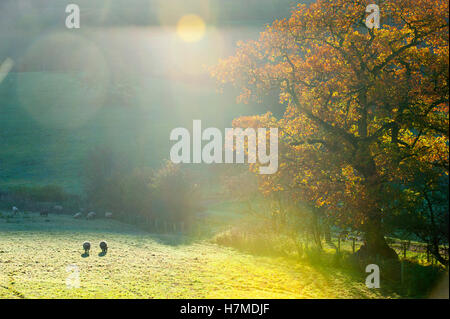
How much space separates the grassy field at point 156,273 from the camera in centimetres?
1539

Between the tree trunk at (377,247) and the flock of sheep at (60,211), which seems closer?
the tree trunk at (377,247)

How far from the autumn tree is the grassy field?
362 centimetres

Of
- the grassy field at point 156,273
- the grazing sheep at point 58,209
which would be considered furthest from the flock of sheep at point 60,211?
the grassy field at point 156,273

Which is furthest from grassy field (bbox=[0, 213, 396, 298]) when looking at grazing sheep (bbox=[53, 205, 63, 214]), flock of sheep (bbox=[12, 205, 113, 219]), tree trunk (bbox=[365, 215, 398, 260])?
grazing sheep (bbox=[53, 205, 63, 214])

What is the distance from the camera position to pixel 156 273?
61.5 feet

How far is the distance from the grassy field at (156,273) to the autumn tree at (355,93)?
11.9 ft

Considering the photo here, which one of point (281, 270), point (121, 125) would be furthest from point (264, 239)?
point (121, 125)

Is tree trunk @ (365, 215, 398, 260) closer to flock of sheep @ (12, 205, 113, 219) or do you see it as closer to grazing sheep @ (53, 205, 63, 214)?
flock of sheep @ (12, 205, 113, 219)

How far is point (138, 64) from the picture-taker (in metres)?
137

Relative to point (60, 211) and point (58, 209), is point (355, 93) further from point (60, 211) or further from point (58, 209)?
point (58, 209)

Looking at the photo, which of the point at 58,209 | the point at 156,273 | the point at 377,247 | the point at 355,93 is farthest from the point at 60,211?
the point at 355,93

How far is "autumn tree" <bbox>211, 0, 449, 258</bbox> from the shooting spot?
58.5 ft

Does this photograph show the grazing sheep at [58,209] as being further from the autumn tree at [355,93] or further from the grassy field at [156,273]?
the autumn tree at [355,93]

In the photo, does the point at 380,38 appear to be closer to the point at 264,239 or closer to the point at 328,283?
the point at 328,283
